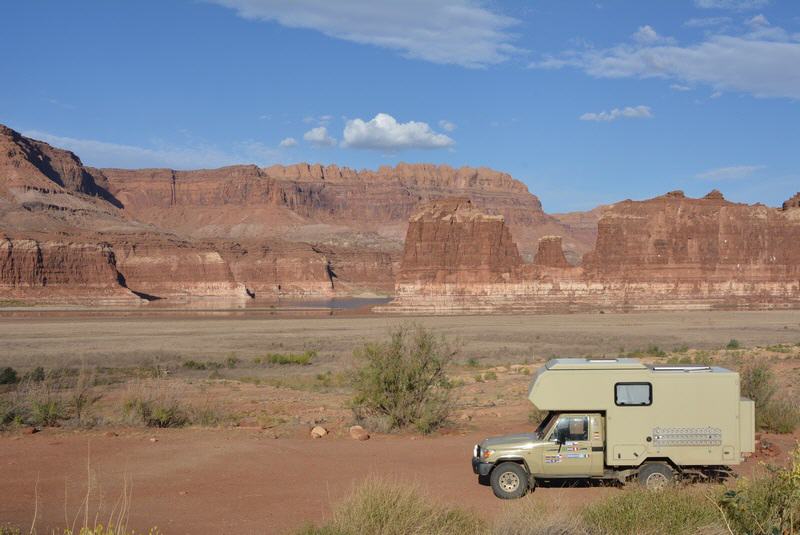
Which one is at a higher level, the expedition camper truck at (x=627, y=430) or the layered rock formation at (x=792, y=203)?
the layered rock formation at (x=792, y=203)

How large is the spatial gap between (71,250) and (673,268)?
295 ft

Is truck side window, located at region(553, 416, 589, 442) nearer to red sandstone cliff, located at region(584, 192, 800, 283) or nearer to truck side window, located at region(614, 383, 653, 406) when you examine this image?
truck side window, located at region(614, 383, 653, 406)

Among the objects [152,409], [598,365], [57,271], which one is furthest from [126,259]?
[598,365]

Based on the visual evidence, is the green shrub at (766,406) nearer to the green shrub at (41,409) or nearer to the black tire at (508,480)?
the black tire at (508,480)

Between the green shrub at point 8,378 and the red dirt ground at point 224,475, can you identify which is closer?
the red dirt ground at point 224,475

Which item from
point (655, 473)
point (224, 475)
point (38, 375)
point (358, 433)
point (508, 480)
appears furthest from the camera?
point (38, 375)

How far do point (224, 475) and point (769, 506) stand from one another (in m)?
7.74

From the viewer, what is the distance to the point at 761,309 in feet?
271

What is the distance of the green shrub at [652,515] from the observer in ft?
23.3

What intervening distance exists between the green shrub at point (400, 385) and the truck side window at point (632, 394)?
227 inches

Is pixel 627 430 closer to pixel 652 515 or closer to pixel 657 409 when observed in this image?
pixel 657 409

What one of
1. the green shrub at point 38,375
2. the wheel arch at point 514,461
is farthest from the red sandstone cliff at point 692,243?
the wheel arch at point 514,461

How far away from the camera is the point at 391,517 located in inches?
284

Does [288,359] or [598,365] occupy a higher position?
[598,365]
